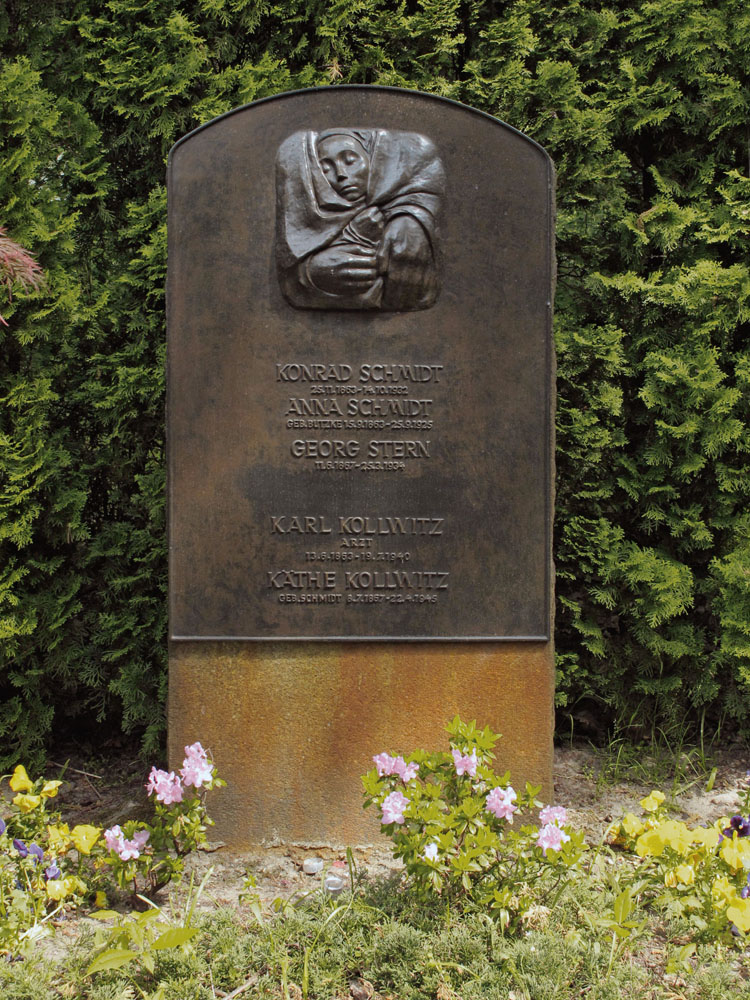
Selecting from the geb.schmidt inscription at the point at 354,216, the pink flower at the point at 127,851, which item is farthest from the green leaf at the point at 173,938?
the geb.schmidt inscription at the point at 354,216

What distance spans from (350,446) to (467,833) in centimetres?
142

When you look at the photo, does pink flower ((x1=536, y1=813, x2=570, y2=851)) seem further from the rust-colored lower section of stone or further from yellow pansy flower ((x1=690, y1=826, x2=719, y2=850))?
the rust-colored lower section of stone

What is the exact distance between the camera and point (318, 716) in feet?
10.8

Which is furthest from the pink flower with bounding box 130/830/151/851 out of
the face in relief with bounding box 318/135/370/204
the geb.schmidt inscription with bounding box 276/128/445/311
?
the face in relief with bounding box 318/135/370/204

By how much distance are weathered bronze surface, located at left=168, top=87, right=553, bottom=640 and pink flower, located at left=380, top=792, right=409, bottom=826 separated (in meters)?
0.81

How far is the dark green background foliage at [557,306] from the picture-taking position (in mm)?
3996

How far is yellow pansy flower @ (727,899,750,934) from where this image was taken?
93.7 inches

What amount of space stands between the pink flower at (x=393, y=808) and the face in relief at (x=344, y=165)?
2073 millimetres

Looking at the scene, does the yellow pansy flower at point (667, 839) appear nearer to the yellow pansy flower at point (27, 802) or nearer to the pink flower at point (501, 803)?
the pink flower at point (501, 803)

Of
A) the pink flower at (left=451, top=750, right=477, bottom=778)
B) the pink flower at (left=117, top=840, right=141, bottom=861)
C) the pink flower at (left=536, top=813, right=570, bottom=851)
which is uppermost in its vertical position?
the pink flower at (left=451, top=750, right=477, bottom=778)

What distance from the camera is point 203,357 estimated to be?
3.28 m

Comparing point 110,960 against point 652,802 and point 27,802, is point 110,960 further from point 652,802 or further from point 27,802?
point 652,802

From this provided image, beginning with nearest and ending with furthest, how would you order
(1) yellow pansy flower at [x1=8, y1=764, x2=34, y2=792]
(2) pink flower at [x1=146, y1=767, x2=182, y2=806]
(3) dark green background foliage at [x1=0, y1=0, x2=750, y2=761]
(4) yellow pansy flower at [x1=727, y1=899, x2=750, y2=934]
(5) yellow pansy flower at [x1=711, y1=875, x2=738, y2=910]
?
(4) yellow pansy flower at [x1=727, y1=899, x2=750, y2=934]
(5) yellow pansy flower at [x1=711, y1=875, x2=738, y2=910]
(2) pink flower at [x1=146, y1=767, x2=182, y2=806]
(1) yellow pansy flower at [x1=8, y1=764, x2=34, y2=792]
(3) dark green background foliage at [x1=0, y1=0, x2=750, y2=761]

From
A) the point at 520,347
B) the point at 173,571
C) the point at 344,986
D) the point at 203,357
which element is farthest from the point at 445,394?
the point at 344,986
